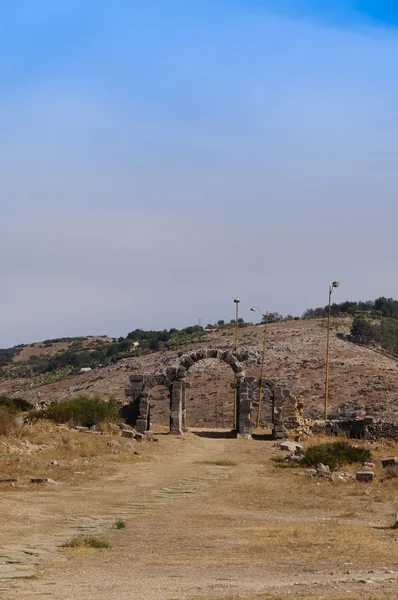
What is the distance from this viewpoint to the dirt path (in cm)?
A: 1027

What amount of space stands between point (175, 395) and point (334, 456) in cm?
1678

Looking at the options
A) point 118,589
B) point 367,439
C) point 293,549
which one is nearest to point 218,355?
point 367,439

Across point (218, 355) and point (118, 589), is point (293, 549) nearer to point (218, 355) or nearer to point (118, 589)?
point (118, 589)

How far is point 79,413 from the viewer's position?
37375 mm

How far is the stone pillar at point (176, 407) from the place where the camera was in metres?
42.6

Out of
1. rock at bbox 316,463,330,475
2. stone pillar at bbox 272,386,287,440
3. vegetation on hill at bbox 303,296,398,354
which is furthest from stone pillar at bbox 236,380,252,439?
vegetation on hill at bbox 303,296,398,354

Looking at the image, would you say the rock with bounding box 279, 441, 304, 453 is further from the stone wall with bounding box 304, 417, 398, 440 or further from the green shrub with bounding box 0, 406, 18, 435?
the green shrub with bounding box 0, 406, 18, 435

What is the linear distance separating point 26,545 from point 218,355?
31.8 m

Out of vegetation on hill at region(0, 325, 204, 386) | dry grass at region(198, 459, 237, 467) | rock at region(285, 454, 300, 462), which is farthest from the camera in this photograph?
vegetation on hill at region(0, 325, 204, 386)

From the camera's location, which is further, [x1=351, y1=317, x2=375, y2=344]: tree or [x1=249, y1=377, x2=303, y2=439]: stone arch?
[x1=351, y1=317, x2=375, y2=344]: tree

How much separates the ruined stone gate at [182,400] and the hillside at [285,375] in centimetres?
1173

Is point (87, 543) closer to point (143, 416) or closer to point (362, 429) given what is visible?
point (143, 416)

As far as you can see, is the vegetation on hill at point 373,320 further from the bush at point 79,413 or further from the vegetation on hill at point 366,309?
the bush at point 79,413

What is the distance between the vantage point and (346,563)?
12016 mm
